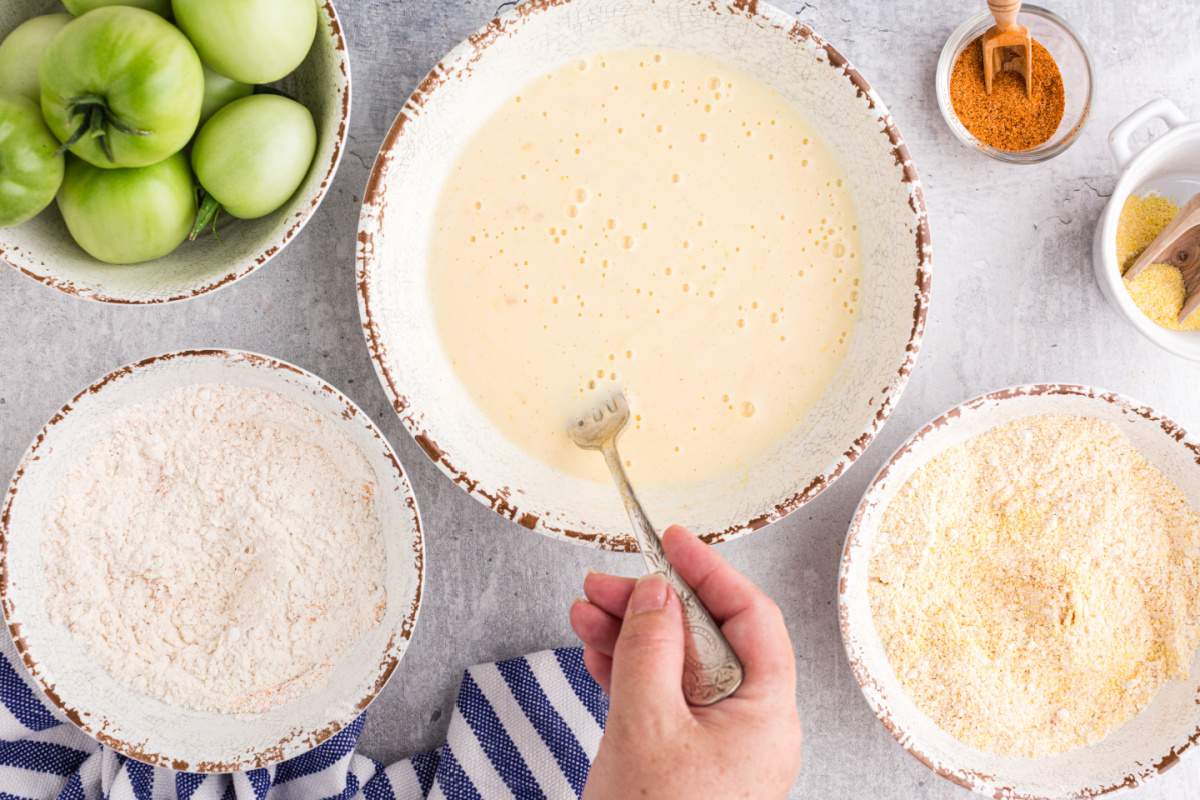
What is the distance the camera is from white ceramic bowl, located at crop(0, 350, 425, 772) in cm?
101

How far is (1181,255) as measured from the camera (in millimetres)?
1101

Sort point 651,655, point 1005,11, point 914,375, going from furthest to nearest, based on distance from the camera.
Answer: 1. point 914,375
2. point 1005,11
3. point 651,655

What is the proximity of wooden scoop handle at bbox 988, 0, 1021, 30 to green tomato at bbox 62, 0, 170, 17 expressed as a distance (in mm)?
813

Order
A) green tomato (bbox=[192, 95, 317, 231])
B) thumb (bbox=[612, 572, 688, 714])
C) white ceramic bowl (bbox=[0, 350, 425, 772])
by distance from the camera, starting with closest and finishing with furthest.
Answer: thumb (bbox=[612, 572, 688, 714]), green tomato (bbox=[192, 95, 317, 231]), white ceramic bowl (bbox=[0, 350, 425, 772])

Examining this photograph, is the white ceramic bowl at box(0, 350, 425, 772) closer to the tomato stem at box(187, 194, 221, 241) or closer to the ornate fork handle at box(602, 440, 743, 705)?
the tomato stem at box(187, 194, 221, 241)

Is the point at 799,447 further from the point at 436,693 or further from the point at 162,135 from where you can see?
the point at 162,135

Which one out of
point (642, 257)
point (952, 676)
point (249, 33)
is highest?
point (249, 33)

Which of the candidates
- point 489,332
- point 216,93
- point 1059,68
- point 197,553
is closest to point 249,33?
point 216,93

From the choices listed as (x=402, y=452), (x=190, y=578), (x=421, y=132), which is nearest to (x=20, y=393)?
(x=190, y=578)

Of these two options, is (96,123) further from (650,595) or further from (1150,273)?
(1150,273)

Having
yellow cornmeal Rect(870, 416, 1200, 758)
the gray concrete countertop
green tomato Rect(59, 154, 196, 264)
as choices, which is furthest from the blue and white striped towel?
green tomato Rect(59, 154, 196, 264)

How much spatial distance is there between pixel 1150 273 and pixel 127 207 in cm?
106

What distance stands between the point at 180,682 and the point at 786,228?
0.80 m

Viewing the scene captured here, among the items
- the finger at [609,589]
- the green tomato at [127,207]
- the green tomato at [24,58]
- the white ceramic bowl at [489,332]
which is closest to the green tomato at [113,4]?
the green tomato at [24,58]
